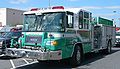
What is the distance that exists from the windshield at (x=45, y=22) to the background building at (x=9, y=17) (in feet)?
213

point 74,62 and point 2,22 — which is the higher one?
point 2,22

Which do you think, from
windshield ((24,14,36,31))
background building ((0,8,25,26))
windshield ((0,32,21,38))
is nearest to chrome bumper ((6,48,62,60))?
windshield ((24,14,36,31))

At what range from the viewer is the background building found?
253 ft

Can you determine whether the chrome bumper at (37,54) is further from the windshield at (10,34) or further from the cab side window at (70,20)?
the windshield at (10,34)

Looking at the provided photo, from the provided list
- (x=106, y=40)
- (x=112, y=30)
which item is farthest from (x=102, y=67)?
(x=112, y=30)

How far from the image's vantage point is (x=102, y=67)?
1257 cm

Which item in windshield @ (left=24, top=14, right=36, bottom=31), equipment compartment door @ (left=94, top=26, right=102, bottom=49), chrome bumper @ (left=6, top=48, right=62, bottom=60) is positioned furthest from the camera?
equipment compartment door @ (left=94, top=26, right=102, bottom=49)

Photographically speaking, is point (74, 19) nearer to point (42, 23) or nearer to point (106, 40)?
point (42, 23)

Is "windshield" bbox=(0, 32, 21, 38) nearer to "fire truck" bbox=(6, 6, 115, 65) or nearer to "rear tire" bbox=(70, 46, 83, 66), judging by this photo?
"fire truck" bbox=(6, 6, 115, 65)

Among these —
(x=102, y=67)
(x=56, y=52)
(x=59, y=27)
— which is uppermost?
(x=59, y=27)

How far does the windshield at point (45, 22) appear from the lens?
36.7 ft

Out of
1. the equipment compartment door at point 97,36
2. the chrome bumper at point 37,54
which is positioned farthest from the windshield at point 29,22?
the equipment compartment door at point 97,36

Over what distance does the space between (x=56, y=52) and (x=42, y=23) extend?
1678 millimetres

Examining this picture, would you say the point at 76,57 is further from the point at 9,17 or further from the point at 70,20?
the point at 9,17
